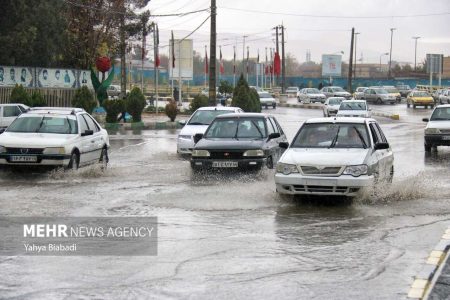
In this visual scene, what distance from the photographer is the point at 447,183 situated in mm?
15133

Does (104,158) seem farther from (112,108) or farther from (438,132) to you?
(112,108)

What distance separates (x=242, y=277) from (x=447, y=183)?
9.21m

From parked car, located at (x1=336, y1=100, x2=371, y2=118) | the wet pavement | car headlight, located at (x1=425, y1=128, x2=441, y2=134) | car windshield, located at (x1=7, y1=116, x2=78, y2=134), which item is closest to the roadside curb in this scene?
the wet pavement

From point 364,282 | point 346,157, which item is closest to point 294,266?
point 364,282

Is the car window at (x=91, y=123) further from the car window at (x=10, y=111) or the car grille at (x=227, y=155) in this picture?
the car window at (x=10, y=111)

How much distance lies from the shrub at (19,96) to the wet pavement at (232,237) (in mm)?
17352

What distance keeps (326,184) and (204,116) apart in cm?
1002

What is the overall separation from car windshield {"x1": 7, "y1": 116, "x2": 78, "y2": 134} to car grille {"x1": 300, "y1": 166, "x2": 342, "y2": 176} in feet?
20.9

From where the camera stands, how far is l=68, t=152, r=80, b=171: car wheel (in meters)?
15.5

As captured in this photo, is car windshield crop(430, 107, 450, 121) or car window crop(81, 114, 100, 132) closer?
car window crop(81, 114, 100, 132)

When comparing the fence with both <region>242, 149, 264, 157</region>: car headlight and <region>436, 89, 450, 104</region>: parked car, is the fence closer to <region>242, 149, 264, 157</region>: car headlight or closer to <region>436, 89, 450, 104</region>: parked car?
<region>242, 149, 264, 157</region>: car headlight

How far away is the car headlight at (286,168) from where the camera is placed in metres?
11.8

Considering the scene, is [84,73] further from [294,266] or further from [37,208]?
[294,266]

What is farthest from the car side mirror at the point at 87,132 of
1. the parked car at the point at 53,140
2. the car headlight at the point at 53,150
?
the car headlight at the point at 53,150
